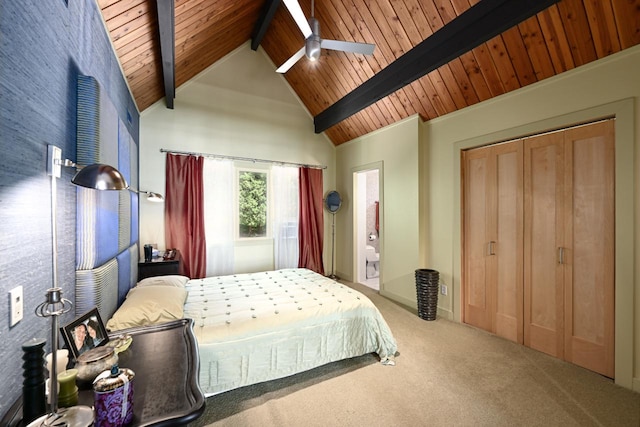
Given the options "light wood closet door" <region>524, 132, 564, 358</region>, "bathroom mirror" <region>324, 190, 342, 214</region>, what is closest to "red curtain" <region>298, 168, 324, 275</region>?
"bathroom mirror" <region>324, 190, 342, 214</region>

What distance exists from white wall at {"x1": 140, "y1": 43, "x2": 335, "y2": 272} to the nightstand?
2.40 feet

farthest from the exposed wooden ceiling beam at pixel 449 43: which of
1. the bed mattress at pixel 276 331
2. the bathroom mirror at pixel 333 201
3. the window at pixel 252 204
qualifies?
the bed mattress at pixel 276 331

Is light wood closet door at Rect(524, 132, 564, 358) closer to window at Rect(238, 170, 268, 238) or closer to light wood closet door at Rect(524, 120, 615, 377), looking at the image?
light wood closet door at Rect(524, 120, 615, 377)

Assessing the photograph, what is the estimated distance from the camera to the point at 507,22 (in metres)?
2.31

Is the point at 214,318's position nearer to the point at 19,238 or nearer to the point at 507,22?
the point at 19,238

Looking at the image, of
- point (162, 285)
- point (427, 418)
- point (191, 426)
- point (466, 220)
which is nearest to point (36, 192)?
point (162, 285)

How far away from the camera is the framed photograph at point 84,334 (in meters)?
1.11

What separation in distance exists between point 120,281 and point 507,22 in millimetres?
3987

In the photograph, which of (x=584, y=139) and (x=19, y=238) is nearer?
(x=19, y=238)

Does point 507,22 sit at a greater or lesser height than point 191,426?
greater

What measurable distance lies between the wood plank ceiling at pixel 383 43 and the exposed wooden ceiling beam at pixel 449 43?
3.2 inches

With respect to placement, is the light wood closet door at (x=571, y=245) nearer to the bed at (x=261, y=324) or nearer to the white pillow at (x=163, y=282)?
the bed at (x=261, y=324)

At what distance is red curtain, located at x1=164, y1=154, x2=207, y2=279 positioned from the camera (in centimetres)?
400

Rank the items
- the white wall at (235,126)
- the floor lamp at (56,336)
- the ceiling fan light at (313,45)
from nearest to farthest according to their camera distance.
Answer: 1. the floor lamp at (56,336)
2. the ceiling fan light at (313,45)
3. the white wall at (235,126)
